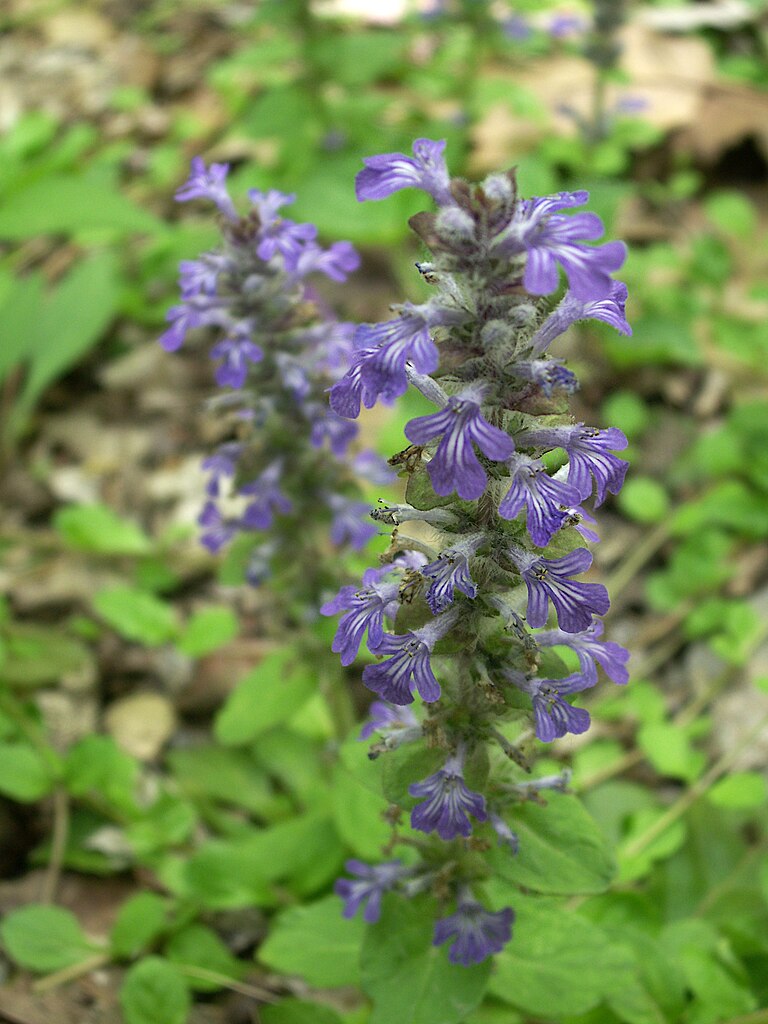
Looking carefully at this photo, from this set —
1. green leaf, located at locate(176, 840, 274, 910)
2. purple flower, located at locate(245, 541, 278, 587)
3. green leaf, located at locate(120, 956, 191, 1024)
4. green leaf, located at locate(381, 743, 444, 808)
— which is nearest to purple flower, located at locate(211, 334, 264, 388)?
purple flower, located at locate(245, 541, 278, 587)

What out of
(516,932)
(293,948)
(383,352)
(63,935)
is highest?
(383,352)

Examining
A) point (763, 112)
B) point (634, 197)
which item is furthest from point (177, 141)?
point (763, 112)

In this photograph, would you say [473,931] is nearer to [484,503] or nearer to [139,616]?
[484,503]

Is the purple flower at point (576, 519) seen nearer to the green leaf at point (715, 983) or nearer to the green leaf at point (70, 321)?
the green leaf at point (715, 983)

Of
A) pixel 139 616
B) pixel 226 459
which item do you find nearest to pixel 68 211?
pixel 139 616

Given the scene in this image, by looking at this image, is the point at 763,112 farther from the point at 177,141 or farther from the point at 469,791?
the point at 469,791
